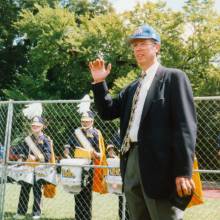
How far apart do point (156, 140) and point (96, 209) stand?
605cm

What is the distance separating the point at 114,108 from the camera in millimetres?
3078

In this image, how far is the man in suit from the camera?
2.57m

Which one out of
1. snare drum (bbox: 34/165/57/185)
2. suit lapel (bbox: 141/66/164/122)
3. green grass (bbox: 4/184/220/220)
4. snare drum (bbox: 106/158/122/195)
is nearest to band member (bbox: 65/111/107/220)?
snare drum (bbox: 106/158/122/195)

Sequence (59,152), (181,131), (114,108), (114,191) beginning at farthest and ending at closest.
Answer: (59,152) → (114,191) → (114,108) → (181,131)

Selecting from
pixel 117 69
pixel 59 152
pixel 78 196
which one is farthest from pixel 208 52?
pixel 78 196

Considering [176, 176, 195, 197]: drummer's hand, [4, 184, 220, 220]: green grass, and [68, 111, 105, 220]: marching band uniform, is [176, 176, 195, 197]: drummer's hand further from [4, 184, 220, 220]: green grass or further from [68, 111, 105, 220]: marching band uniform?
[4, 184, 220, 220]: green grass

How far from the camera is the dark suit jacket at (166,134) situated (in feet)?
8.41

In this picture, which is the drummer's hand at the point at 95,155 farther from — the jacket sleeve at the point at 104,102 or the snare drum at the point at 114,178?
the jacket sleeve at the point at 104,102

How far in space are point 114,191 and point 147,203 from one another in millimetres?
3296

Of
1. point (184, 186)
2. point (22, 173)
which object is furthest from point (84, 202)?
point (184, 186)

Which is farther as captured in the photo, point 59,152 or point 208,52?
point 208,52

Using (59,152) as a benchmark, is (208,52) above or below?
above

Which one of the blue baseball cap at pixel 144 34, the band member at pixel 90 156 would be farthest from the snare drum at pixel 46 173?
the blue baseball cap at pixel 144 34

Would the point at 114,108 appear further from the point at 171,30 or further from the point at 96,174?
the point at 171,30
